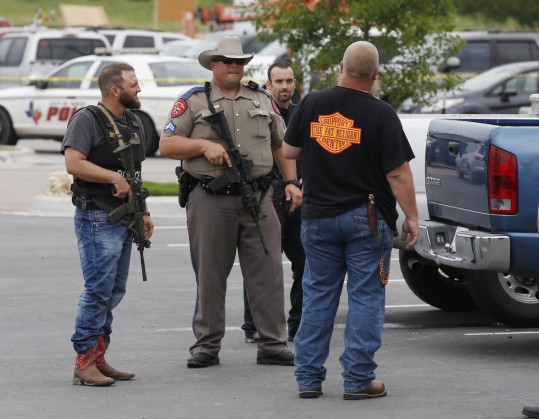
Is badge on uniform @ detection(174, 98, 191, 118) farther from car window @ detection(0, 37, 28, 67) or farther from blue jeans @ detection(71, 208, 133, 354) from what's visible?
car window @ detection(0, 37, 28, 67)

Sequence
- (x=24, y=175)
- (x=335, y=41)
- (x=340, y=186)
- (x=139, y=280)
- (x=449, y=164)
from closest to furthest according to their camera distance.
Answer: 1. (x=340, y=186)
2. (x=449, y=164)
3. (x=139, y=280)
4. (x=335, y=41)
5. (x=24, y=175)

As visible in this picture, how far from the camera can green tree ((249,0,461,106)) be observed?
16.5 metres

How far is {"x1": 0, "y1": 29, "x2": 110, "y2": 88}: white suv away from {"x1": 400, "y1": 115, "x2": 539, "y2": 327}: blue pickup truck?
71.7 ft

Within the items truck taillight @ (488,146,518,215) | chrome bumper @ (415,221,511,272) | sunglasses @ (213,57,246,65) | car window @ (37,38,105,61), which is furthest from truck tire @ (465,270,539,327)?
car window @ (37,38,105,61)

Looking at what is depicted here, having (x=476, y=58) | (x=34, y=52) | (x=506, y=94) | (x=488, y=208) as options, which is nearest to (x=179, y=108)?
(x=488, y=208)

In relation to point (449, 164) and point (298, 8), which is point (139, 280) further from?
point (298, 8)

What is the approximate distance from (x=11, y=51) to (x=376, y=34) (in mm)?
14893

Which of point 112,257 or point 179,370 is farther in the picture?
point 179,370

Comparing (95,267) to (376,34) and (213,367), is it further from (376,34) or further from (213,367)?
(376,34)

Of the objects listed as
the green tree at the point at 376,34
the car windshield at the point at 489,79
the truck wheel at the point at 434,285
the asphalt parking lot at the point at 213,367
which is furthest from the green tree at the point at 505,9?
the truck wheel at the point at 434,285

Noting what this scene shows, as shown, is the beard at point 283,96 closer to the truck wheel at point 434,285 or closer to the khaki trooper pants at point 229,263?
the khaki trooper pants at point 229,263

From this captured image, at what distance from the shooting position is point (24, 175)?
19.4m

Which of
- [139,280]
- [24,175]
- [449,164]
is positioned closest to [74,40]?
[24,175]

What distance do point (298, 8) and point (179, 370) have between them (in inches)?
372
